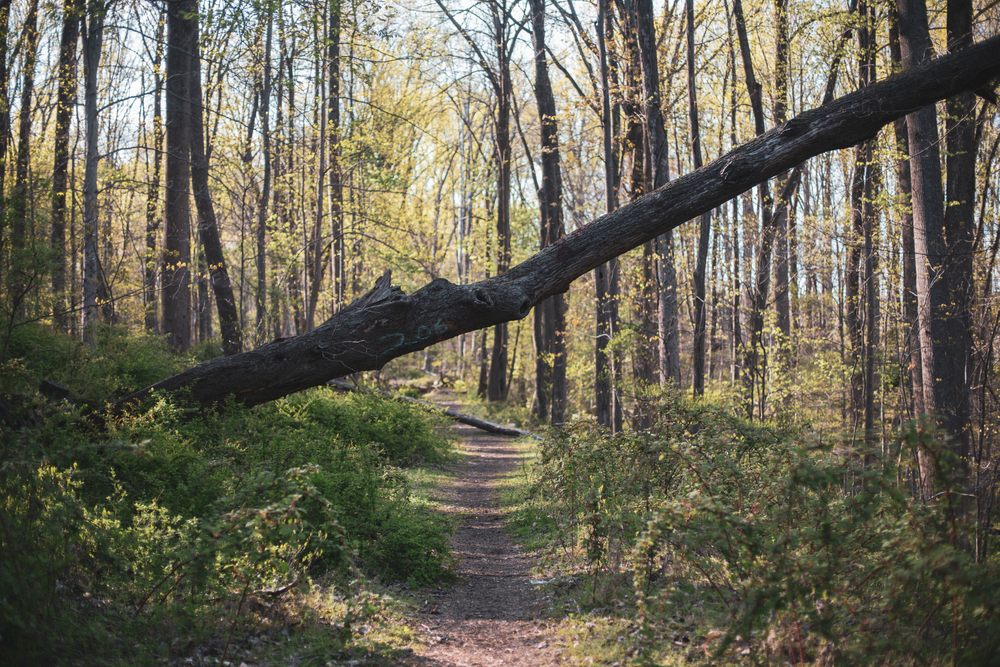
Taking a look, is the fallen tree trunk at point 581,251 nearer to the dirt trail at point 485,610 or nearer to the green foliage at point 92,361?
the green foliage at point 92,361

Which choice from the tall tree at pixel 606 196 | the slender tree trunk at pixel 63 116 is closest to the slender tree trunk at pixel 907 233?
the tall tree at pixel 606 196

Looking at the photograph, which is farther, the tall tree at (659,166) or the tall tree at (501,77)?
the tall tree at (501,77)

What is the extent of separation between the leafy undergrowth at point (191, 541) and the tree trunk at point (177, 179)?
6.02 meters

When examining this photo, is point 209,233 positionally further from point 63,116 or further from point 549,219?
point 549,219

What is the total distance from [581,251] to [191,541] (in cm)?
465

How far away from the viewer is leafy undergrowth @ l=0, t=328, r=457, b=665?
3.52m

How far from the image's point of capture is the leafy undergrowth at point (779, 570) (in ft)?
10.1

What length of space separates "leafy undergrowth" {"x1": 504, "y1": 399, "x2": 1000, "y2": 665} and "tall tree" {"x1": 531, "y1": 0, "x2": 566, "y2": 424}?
32.7ft

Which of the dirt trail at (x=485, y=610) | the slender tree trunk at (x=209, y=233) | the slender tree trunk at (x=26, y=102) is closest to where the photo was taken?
the dirt trail at (x=485, y=610)

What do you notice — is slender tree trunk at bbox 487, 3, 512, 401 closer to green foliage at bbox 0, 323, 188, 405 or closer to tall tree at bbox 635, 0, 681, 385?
tall tree at bbox 635, 0, 681, 385

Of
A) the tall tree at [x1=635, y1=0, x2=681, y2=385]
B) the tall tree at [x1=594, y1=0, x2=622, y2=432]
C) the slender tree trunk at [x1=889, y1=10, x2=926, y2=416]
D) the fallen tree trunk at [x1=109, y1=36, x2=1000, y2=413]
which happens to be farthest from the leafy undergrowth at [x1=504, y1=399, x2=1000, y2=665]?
the tall tree at [x1=594, y1=0, x2=622, y2=432]

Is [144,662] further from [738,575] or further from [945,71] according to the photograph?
[945,71]

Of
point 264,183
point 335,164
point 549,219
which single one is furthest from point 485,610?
point 549,219

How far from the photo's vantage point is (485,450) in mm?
15383
